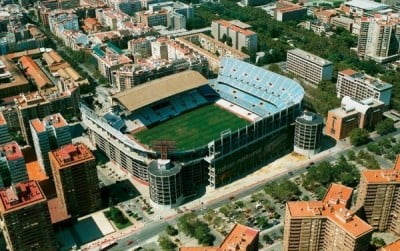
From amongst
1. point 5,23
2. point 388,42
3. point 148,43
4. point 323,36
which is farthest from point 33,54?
point 388,42

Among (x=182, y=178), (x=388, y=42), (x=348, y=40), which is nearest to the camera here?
(x=182, y=178)

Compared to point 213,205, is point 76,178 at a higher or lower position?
higher

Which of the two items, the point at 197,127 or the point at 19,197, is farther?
the point at 197,127

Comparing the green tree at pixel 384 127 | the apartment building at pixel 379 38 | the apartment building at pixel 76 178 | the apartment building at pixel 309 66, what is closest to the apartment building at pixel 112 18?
the apartment building at pixel 309 66

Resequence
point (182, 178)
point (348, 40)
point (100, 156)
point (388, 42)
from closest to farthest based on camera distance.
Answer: point (182, 178)
point (100, 156)
point (388, 42)
point (348, 40)

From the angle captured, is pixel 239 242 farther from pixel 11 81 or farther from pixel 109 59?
pixel 11 81

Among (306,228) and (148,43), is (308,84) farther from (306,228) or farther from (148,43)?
(306,228)

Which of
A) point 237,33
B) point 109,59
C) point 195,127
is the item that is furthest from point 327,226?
point 237,33

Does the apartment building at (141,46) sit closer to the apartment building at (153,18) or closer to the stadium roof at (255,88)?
the apartment building at (153,18)

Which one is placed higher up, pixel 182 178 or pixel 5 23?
pixel 5 23
